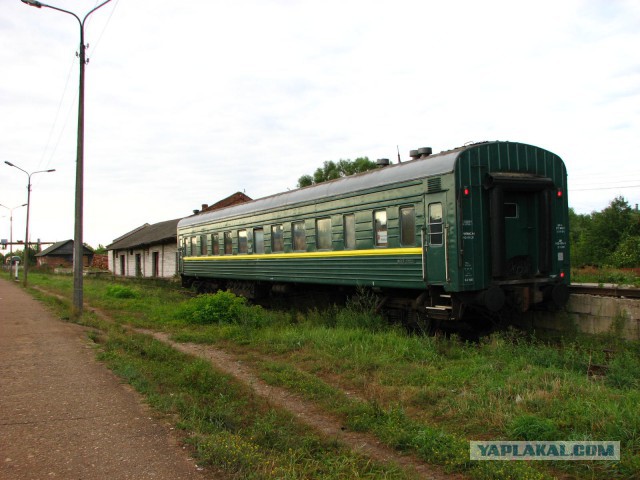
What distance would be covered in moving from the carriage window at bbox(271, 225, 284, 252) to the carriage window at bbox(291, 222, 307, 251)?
663mm

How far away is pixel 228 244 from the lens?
18156 millimetres

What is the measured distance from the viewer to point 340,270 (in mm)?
11914

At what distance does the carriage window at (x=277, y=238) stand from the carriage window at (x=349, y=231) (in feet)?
10.2

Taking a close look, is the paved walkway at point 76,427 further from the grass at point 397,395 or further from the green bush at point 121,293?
the green bush at point 121,293

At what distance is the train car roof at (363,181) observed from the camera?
930 cm

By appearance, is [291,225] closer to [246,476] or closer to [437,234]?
[437,234]

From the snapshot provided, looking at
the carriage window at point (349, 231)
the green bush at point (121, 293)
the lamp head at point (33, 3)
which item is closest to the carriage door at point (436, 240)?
the carriage window at point (349, 231)

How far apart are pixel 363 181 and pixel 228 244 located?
8.00 m

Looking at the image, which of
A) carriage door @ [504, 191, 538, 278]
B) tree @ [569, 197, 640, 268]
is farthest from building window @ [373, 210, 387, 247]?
tree @ [569, 197, 640, 268]

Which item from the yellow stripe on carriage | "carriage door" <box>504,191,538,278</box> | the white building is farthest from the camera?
the white building

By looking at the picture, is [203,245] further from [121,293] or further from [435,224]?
[435,224]

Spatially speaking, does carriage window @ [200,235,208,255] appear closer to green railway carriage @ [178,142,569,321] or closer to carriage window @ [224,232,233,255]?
carriage window @ [224,232,233,255]

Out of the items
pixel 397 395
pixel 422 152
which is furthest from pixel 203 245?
pixel 397 395

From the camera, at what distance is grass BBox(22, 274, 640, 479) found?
4.30 metres
